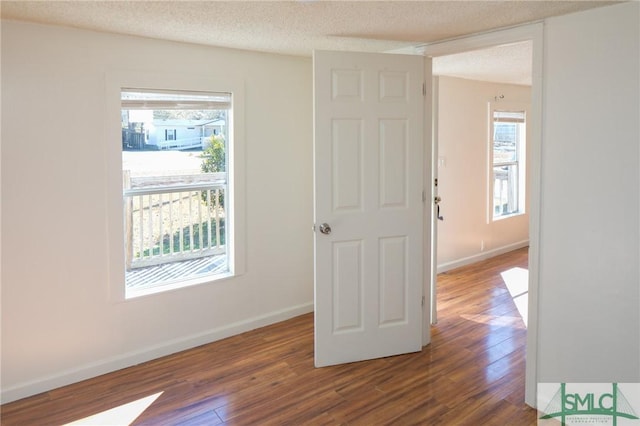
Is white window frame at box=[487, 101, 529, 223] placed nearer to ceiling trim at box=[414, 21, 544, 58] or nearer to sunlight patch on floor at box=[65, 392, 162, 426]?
ceiling trim at box=[414, 21, 544, 58]

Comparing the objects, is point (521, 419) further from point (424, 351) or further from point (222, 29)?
point (222, 29)

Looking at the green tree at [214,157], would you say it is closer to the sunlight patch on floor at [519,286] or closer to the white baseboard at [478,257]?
the sunlight patch on floor at [519,286]

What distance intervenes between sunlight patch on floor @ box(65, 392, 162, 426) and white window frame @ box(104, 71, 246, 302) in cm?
70

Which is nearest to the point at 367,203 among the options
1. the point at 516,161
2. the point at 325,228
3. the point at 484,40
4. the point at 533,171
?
the point at 325,228

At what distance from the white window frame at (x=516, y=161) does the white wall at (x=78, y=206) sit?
315 centimetres

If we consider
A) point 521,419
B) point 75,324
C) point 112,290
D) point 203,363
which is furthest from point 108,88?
point 521,419

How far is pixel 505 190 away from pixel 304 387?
4.64 m

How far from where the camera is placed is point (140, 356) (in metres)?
3.28

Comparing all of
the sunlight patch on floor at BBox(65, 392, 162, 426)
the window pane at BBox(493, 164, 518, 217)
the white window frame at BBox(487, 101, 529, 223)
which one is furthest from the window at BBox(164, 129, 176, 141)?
the window pane at BBox(493, 164, 518, 217)

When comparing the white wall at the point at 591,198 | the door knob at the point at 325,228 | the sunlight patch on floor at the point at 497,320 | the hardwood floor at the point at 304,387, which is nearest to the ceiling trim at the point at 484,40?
the white wall at the point at 591,198

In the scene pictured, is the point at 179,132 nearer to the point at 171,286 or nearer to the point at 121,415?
the point at 171,286

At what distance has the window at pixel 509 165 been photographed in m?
6.29

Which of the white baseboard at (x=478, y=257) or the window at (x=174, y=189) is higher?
the window at (x=174, y=189)

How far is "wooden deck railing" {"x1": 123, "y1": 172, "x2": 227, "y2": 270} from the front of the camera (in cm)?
339
